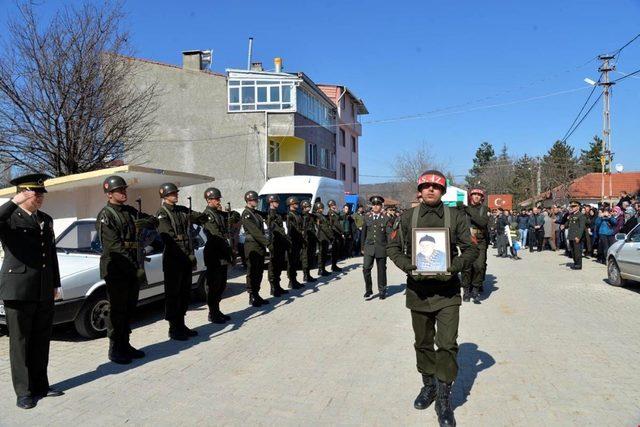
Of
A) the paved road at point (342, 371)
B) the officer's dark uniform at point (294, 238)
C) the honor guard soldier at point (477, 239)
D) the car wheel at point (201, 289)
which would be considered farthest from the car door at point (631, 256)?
the car wheel at point (201, 289)

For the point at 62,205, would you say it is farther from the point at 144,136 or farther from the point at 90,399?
the point at 90,399

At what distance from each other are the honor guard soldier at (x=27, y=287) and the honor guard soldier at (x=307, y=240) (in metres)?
7.60

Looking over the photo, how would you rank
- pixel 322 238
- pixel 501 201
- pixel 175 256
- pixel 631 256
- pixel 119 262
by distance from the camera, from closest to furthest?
pixel 119 262, pixel 175 256, pixel 631 256, pixel 322 238, pixel 501 201

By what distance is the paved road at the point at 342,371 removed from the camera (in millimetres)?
4203

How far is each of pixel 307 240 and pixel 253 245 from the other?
11.1 ft

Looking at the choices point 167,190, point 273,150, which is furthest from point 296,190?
point 273,150

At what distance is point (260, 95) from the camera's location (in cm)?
2836

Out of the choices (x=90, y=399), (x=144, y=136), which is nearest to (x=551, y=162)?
(x=144, y=136)

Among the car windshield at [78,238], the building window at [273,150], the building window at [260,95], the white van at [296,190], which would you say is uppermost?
the building window at [260,95]

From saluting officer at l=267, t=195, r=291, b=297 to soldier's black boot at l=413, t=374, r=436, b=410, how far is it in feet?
18.8

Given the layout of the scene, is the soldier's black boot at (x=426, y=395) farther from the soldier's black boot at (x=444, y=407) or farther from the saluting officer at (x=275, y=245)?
the saluting officer at (x=275, y=245)

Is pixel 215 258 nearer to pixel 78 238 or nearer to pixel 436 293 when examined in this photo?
pixel 78 238

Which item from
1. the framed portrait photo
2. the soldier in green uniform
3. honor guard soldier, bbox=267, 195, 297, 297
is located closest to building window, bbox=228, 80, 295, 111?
the soldier in green uniform

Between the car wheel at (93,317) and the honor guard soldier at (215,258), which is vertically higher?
the honor guard soldier at (215,258)
